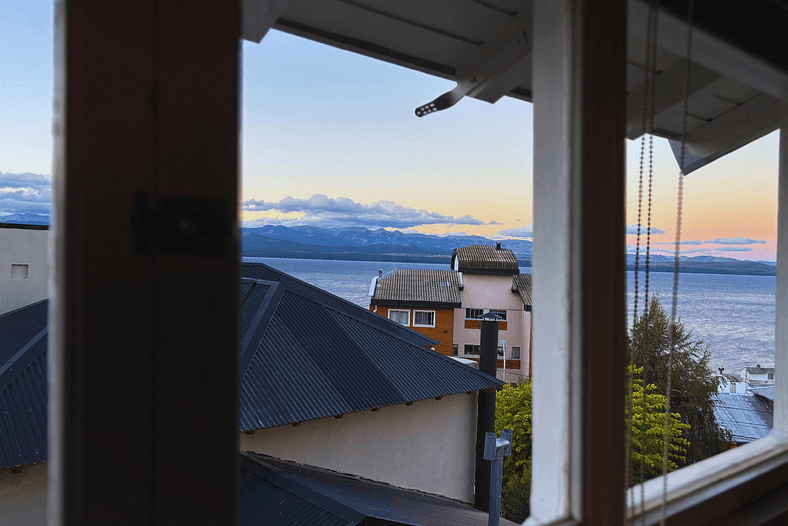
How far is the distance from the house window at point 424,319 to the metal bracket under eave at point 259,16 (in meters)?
18.3

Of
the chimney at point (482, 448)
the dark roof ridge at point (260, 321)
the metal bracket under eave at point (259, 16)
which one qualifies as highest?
the metal bracket under eave at point (259, 16)

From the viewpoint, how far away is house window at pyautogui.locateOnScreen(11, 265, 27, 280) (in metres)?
8.45

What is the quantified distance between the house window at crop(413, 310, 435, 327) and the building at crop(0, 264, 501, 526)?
1214 centimetres

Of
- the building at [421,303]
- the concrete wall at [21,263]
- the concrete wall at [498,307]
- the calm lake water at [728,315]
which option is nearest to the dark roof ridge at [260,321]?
the concrete wall at [21,263]

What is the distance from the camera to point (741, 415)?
1232 centimetres

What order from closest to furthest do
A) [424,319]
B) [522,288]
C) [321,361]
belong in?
[321,361] → [424,319] → [522,288]

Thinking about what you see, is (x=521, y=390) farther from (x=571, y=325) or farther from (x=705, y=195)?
(x=571, y=325)

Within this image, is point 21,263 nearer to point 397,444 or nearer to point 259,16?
point 397,444

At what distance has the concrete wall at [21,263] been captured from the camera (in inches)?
329

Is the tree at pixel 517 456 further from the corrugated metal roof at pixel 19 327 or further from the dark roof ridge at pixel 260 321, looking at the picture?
the corrugated metal roof at pixel 19 327

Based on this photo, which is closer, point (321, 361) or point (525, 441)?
point (321, 361)

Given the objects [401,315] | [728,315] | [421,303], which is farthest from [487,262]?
[728,315]

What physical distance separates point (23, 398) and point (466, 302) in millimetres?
17113

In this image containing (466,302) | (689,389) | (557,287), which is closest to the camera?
(557,287)
